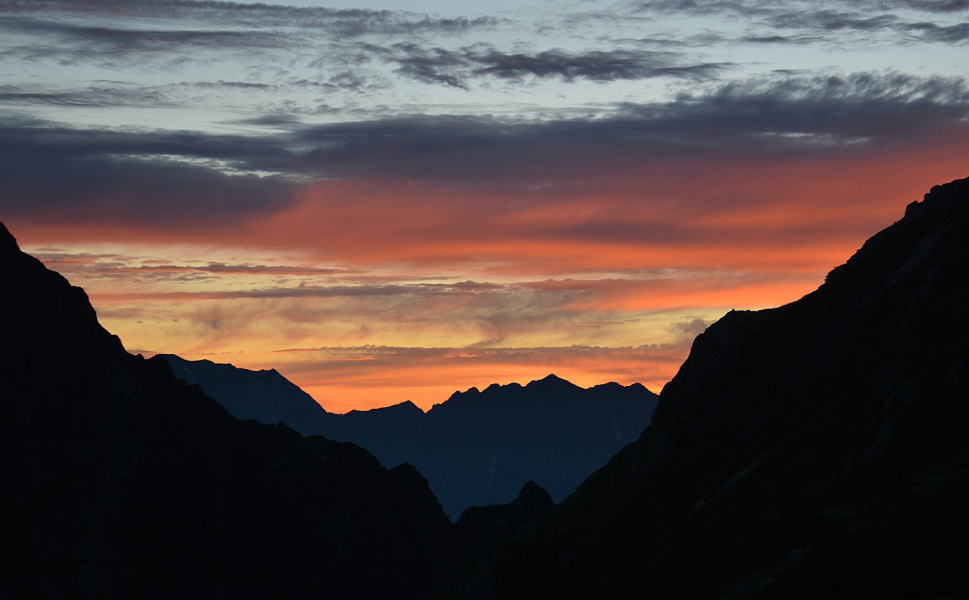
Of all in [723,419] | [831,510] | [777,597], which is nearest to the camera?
[777,597]

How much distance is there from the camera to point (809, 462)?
84.2 metres

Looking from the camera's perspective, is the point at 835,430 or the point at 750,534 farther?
the point at 835,430

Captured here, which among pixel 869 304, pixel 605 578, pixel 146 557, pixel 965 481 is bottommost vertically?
pixel 146 557

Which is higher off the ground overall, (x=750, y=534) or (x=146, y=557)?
(x=750, y=534)

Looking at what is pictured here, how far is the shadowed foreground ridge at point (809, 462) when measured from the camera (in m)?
59.4

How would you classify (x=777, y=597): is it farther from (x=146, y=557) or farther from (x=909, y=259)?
(x=146, y=557)

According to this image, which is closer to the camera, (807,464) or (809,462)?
(807,464)

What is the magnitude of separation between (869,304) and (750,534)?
32.5 metres

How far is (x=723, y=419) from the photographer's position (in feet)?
369

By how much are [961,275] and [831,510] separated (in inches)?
1344

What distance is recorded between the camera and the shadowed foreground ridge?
2340 inches

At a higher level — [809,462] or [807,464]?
[809,462]

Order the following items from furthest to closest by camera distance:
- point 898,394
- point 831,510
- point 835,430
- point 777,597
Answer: point 835,430, point 898,394, point 831,510, point 777,597

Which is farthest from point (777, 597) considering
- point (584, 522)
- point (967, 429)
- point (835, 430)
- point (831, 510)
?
point (584, 522)
